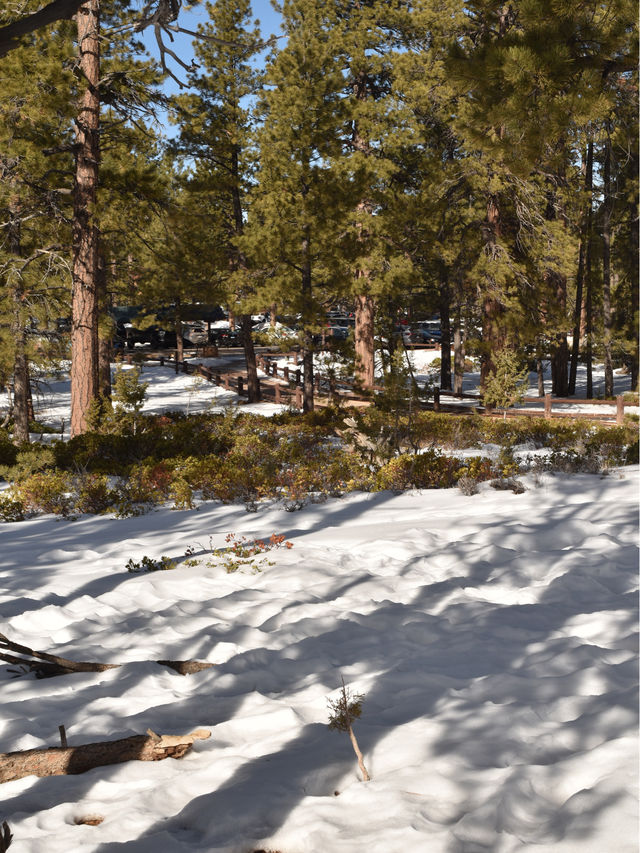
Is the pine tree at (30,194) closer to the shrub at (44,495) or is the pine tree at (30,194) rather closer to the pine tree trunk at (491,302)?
the shrub at (44,495)

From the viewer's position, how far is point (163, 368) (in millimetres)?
35500

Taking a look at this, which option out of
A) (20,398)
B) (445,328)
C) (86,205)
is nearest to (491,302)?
(445,328)

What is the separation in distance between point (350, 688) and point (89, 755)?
141 cm

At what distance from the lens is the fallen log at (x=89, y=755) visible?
10.6 ft

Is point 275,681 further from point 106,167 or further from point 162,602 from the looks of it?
point 106,167

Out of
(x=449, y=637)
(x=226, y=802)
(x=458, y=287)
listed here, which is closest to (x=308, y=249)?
(x=458, y=287)

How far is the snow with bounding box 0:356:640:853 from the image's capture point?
8.68 feet

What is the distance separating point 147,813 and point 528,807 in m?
1.51

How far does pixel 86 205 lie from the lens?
12922mm

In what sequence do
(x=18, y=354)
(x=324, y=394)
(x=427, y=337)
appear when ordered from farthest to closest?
(x=427, y=337), (x=324, y=394), (x=18, y=354)

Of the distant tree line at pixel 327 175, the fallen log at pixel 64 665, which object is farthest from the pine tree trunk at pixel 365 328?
the fallen log at pixel 64 665

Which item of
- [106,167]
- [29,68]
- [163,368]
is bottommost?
[163,368]

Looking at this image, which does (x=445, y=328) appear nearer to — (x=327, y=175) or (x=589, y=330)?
(x=589, y=330)

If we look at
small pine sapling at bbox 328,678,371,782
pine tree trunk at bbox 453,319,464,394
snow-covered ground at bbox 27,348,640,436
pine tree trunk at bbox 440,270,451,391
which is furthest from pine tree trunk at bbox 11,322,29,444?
pine tree trunk at bbox 453,319,464,394
